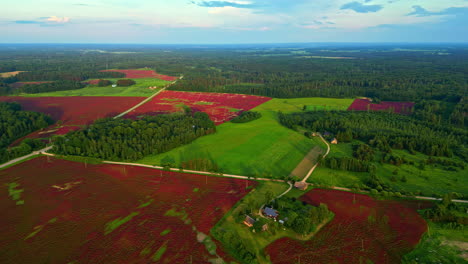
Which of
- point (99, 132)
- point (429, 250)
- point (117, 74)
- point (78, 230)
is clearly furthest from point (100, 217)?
point (117, 74)

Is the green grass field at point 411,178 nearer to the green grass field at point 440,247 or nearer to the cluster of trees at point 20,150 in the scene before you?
the green grass field at point 440,247

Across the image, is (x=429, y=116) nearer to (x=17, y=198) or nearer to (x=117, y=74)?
(x=17, y=198)

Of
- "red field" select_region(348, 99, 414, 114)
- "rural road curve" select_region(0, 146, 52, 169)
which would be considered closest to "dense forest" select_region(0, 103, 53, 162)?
"rural road curve" select_region(0, 146, 52, 169)

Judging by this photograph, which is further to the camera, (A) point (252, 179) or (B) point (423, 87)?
(B) point (423, 87)

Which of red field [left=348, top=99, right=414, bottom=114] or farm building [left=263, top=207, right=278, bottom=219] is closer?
farm building [left=263, top=207, right=278, bottom=219]

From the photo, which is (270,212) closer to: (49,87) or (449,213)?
(449,213)

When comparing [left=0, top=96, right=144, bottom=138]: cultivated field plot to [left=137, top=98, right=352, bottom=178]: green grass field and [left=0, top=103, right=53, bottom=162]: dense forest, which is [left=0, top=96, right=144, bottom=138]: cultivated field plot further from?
[left=137, top=98, right=352, bottom=178]: green grass field

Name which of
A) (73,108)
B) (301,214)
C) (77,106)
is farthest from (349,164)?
(77,106)
